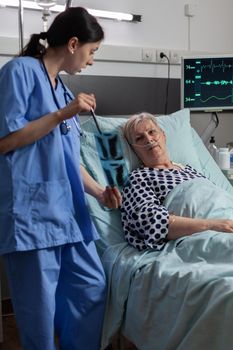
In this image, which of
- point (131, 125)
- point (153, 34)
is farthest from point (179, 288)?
point (153, 34)

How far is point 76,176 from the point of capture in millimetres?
1452

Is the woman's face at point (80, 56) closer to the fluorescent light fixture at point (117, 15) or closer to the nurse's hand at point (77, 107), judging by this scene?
the nurse's hand at point (77, 107)

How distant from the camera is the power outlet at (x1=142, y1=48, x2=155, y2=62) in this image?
101 inches

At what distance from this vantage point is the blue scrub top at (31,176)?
1308 millimetres

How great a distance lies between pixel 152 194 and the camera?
1.72m

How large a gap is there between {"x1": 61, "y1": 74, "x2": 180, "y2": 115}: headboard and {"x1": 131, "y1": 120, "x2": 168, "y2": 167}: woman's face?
0.61 m

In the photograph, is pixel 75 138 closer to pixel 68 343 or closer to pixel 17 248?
pixel 17 248

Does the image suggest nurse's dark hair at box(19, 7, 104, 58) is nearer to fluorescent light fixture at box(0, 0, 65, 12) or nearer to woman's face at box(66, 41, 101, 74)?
woman's face at box(66, 41, 101, 74)

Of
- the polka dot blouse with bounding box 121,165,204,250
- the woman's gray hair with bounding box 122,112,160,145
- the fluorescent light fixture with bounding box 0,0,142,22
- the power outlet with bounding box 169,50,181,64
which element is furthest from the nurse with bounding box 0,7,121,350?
the power outlet with bounding box 169,50,181,64

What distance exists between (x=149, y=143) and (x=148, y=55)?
0.90 m

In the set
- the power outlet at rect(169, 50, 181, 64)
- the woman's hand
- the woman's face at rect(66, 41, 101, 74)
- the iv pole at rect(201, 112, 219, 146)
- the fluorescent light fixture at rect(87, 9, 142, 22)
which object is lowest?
the woman's hand

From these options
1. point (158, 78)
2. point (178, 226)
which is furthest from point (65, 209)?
point (158, 78)

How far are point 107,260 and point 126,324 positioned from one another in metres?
0.24

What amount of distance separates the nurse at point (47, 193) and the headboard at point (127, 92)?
36.6 inches
